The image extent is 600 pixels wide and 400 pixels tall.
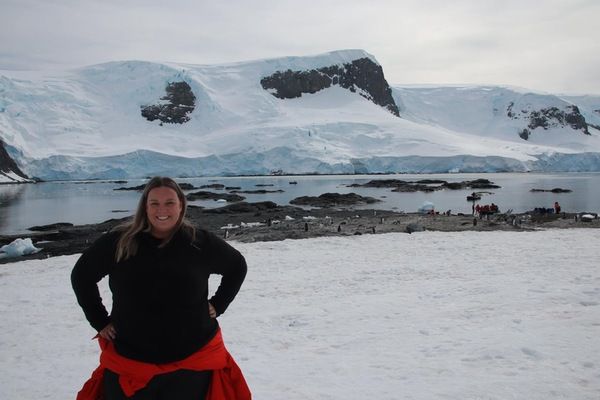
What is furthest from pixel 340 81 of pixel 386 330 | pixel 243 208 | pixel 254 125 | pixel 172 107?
pixel 386 330

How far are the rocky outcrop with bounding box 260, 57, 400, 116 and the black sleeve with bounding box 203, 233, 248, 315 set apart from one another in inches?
5384

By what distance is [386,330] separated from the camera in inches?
236

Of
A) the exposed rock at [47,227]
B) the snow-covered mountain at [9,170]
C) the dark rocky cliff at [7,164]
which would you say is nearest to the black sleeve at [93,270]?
the exposed rock at [47,227]

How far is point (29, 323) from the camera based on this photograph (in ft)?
22.8

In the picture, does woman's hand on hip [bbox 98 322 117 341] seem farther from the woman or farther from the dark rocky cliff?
the dark rocky cliff

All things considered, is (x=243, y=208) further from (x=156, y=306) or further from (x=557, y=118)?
(x=557, y=118)

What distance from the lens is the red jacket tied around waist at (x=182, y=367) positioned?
2.67 m

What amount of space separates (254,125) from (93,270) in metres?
109

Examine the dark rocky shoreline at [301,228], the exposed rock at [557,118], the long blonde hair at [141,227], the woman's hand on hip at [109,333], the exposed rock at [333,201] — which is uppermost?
the exposed rock at [557,118]

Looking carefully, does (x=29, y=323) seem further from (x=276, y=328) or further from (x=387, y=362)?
(x=387, y=362)

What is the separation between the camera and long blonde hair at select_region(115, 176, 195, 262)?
8.81 ft

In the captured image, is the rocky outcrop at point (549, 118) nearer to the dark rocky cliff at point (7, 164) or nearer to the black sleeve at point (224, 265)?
the dark rocky cliff at point (7, 164)

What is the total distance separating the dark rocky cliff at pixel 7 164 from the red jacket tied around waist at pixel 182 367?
88024mm

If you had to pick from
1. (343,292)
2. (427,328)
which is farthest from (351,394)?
(343,292)
